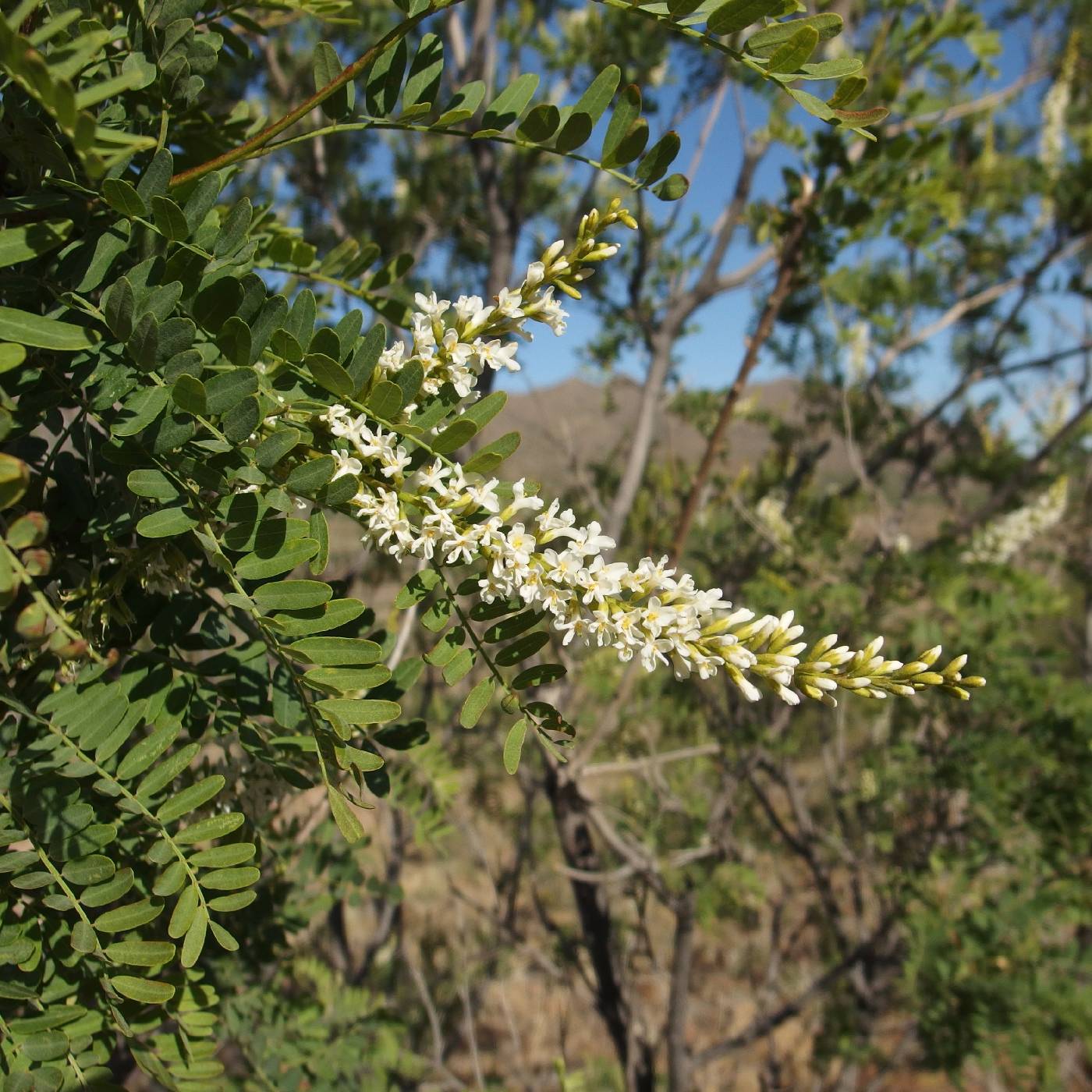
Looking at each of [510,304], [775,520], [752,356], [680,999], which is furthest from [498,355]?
[775,520]

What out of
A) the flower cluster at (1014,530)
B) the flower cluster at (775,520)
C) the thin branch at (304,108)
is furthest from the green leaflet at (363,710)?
the flower cluster at (1014,530)

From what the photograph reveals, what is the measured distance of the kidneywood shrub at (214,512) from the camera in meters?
0.68

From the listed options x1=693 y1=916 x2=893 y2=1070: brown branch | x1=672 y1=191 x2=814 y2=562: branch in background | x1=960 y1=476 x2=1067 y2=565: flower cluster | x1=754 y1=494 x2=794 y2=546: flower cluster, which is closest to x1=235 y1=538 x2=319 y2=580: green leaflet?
x1=672 y1=191 x2=814 y2=562: branch in background

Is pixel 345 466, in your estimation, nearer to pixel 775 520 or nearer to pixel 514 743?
pixel 514 743

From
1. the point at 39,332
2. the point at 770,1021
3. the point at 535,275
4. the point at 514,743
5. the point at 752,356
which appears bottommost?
the point at 770,1021

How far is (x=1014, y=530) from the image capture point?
10.9 feet

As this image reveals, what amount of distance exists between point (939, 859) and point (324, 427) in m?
2.73

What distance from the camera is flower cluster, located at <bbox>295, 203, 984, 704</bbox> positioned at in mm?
690

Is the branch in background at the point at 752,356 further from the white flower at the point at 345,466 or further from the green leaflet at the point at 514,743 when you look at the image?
the white flower at the point at 345,466

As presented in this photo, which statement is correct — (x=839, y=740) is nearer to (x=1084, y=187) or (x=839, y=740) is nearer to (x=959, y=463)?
(x=959, y=463)

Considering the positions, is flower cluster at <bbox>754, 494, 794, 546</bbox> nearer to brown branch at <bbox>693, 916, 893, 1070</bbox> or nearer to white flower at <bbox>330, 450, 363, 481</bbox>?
brown branch at <bbox>693, 916, 893, 1070</bbox>

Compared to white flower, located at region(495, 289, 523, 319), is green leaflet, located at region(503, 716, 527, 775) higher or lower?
lower

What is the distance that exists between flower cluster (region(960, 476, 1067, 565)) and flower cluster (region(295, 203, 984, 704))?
9.36 ft

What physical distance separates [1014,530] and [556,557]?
3.25 meters
